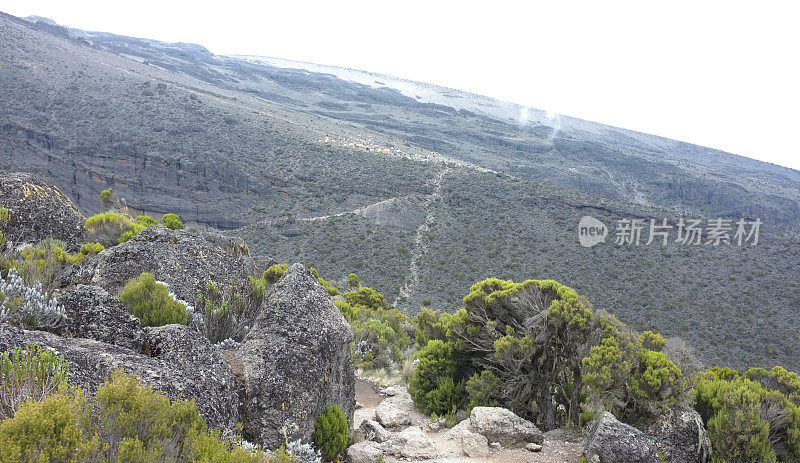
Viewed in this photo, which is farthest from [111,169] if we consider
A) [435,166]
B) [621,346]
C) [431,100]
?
[431,100]

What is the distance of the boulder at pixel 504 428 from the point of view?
22.1 ft

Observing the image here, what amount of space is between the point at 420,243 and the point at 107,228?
28.8 metres

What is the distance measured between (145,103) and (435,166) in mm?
35819

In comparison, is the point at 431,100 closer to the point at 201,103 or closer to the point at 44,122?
the point at 201,103

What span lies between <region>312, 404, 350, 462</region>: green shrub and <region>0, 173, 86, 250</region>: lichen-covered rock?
7.10 metres

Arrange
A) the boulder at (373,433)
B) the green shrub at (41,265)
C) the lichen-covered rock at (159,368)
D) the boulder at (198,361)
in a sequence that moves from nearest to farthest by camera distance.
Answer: the lichen-covered rock at (159,368)
the boulder at (198,361)
the green shrub at (41,265)
the boulder at (373,433)

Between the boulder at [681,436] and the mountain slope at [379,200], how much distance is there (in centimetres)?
2212

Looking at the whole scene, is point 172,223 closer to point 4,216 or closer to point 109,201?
point 109,201

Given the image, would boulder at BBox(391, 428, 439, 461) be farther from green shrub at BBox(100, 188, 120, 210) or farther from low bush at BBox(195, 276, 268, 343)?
green shrub at BBox(100, 188, 120, 210)

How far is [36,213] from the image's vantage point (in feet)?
29.5

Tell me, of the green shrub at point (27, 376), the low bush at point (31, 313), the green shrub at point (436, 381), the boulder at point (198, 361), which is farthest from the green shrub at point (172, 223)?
the green shrub at point (27, 376)

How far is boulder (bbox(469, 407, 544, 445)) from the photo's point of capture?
675cm

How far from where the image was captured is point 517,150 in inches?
3772

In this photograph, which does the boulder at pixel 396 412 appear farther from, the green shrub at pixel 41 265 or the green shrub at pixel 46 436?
the green shrub at pixel 46 436
